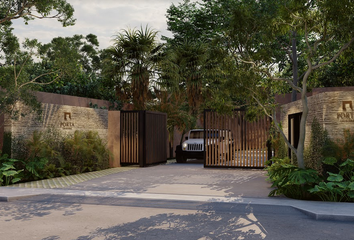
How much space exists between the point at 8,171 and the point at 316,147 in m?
8.59

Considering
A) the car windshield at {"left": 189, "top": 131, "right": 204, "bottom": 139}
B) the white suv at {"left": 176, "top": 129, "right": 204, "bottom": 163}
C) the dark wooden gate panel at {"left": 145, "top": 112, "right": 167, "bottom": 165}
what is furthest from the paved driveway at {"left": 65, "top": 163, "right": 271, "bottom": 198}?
the car windshield at {"left": 189, "top": 131, "right": 204, "bottom": 139}

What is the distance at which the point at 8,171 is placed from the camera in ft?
39.9

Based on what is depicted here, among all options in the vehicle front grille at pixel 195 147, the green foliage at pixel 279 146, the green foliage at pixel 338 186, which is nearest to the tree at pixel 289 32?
the green foliage at pixel 338 186

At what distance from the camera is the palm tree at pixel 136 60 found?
2095cm

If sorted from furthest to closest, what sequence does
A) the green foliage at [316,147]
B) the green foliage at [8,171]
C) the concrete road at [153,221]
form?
1. the green foliage at [8,171]
2. the green foliage at [316,147]
3. the concrete road at [153,221]

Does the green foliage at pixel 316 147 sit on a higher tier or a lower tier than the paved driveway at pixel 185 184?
higher

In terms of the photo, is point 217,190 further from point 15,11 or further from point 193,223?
point 15,11

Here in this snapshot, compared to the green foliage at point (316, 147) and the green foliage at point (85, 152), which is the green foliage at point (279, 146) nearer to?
the green foliage at point (316, 147)

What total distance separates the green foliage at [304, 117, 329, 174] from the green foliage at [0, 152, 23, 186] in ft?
27.0

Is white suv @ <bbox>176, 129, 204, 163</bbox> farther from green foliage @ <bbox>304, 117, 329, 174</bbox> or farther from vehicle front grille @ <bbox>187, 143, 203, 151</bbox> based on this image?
green foliage @ <bbox>304, 117, 329, 174</bbox>

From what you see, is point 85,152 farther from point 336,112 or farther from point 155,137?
point 336,112

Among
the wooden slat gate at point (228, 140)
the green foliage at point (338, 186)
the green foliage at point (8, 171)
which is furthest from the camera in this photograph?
the wooden slat gate at point (228, 140)

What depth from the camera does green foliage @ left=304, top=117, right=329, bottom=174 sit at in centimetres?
1005

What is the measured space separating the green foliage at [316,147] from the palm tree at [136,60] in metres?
11.5
